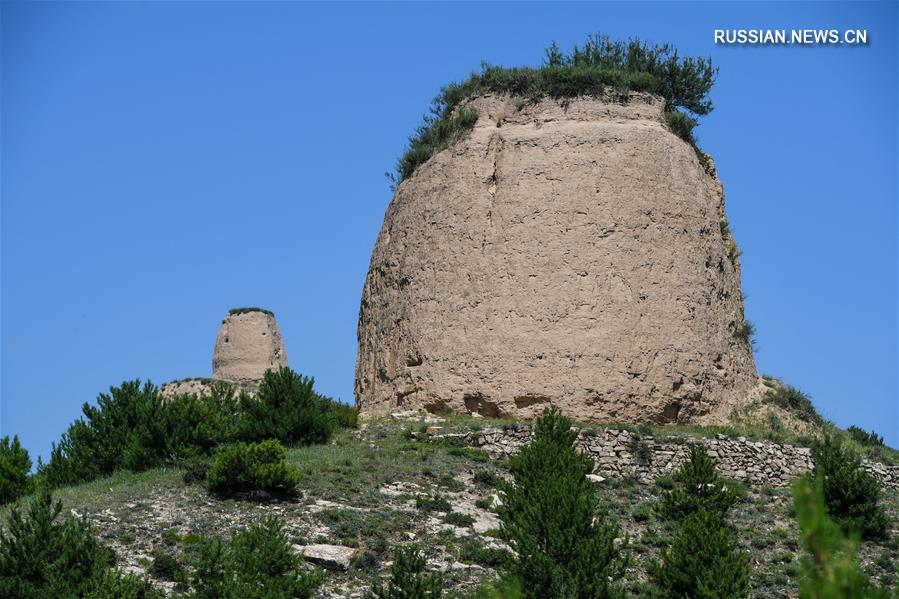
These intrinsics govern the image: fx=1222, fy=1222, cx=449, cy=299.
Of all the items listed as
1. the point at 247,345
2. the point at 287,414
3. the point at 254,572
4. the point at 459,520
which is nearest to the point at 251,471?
the point at 459,520

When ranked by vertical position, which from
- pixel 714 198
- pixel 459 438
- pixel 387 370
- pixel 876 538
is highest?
pixel 714 198

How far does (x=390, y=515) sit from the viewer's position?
54.3ft

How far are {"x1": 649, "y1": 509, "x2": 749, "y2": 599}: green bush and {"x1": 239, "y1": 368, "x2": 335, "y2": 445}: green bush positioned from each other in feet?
23.5

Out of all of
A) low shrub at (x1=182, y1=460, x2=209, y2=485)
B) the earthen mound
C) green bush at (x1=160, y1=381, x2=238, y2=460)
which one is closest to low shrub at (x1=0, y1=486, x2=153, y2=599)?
low shrub at (x1=182, y1=460, x2=209, y2=485)

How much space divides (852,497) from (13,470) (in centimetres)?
1277

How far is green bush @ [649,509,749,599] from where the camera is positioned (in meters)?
13.5

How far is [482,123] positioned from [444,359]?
4944 millimetres

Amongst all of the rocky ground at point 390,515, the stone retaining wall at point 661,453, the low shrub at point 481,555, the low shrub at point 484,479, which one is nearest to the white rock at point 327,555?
the rocky ground at point 390,515

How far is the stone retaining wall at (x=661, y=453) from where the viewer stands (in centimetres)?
1922

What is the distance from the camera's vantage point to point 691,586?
46.0 feet

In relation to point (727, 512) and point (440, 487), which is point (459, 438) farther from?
point (727, 512)

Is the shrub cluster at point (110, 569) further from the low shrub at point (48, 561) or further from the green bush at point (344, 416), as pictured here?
the green bush at point (344, 416)

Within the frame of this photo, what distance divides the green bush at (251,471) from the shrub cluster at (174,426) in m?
2.16

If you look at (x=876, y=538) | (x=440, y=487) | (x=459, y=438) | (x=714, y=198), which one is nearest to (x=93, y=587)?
(x=440, y=487)
